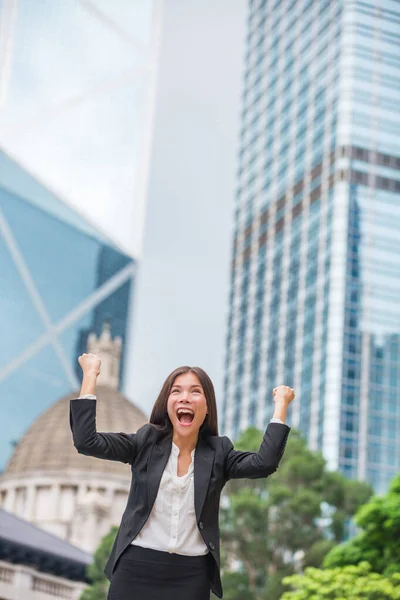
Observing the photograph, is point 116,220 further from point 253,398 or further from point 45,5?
point 253,398

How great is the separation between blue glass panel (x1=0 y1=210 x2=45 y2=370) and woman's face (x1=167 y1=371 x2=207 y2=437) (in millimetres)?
110350

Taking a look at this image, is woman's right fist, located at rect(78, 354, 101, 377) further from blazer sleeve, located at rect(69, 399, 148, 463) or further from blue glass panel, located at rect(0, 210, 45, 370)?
blue glass panel, located at rect(0, 210, 45, 370)

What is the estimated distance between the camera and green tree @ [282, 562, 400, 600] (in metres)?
19.7

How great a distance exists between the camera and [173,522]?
15.9 feet

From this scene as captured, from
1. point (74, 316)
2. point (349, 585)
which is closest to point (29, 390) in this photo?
point (74, 316)

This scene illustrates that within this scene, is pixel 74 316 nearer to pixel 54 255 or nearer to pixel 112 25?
pixel 54 255

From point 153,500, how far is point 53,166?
132 metres

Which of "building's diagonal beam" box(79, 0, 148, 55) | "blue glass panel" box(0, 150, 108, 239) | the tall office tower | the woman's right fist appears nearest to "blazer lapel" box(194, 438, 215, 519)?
the woman's right fist

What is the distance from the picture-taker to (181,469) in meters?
5.01

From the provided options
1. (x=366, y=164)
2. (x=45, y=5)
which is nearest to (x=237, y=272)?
(x=366, y=164)

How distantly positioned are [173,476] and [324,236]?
92.0 metres

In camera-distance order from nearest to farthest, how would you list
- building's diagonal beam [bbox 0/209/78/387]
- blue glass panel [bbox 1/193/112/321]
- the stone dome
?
the stone dome → building's diagonal beam [bbox 0/209/78/387] → blue glass panel [bbox 1/193/112/321]

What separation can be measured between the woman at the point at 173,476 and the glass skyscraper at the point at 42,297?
108415mm

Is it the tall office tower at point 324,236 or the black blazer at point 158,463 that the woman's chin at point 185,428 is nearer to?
the black blazer at point 158,463
